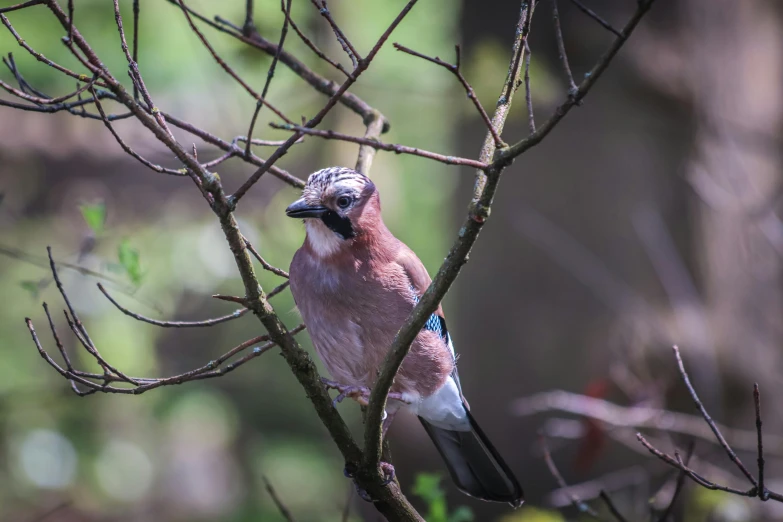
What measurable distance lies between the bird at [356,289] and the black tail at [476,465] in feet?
0.12

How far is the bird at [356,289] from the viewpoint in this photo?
2.43 metres

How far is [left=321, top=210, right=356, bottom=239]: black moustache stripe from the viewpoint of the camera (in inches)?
97.3

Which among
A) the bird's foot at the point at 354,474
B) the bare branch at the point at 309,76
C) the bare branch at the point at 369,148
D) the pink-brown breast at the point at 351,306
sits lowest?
the bird's foot at the point at 354,474

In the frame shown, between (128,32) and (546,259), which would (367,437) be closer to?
(546,259)

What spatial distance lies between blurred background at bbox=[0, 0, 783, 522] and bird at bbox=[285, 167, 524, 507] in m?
0.41

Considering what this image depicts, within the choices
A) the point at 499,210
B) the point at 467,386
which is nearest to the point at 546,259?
the point at 499,210

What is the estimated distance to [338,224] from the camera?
8.14ft

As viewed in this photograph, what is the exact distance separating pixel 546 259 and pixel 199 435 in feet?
15.0

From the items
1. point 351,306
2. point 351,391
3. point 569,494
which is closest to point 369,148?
point 351,306

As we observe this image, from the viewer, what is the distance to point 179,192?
298 inches

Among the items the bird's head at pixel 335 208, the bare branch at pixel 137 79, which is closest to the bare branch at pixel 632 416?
the bird's head at pixel 335 208

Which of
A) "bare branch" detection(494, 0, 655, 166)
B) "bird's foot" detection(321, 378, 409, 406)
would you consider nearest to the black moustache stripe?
"bird's foot" detection(321, 378, 409, 406)

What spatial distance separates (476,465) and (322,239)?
1.04m

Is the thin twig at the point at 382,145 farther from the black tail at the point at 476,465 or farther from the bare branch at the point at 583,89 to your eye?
the black tail at the point at 476,465
